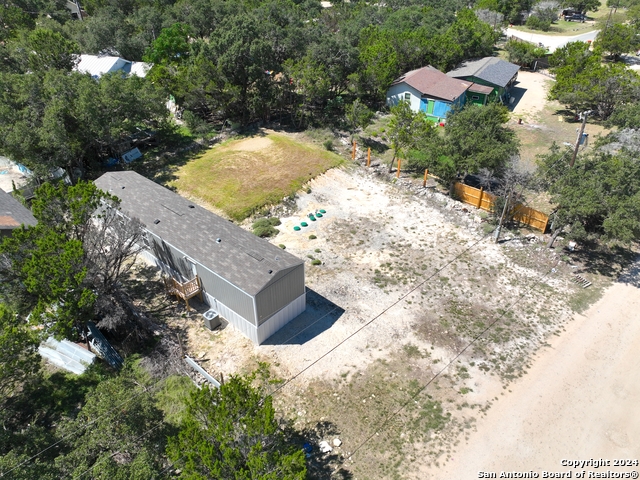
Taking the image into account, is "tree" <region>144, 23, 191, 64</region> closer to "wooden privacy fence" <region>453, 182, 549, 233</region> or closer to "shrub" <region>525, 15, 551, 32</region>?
"wooden privacy fence" <region>453, 182, 549, 233</region>

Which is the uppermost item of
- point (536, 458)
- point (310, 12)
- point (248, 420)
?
point (310, 12)

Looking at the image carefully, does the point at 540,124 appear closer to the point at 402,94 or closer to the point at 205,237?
the point at 402,94

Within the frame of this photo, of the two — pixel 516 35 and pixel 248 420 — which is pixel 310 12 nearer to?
pixel 516 35

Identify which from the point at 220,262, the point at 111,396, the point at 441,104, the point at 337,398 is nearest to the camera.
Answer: the point at 111,396

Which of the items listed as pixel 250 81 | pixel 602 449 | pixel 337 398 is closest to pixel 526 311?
pixel 602 449

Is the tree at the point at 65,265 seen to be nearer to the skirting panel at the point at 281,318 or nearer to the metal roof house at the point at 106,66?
the skirting panel at the point at 281,318

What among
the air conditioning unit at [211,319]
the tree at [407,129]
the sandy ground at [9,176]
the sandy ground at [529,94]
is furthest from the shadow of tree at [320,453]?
the sandy ground at [529,94]

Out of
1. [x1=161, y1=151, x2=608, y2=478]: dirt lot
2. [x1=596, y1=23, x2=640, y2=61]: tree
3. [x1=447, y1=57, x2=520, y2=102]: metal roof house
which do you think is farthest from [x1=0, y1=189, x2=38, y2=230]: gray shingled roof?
[x1=596, y1=23, x2=640, y2=61]: tree
